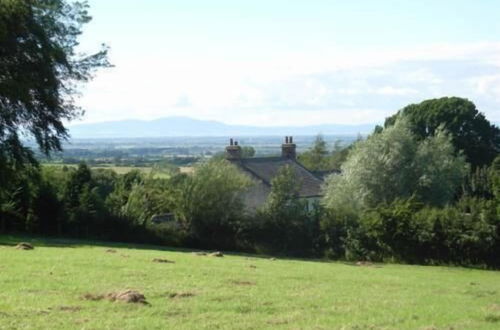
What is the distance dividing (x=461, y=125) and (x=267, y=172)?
2269cm

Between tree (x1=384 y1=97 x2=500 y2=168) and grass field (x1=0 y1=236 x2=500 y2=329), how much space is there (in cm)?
5698

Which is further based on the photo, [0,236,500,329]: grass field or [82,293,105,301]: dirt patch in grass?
[82,293,105,301]: dirt patch in grass

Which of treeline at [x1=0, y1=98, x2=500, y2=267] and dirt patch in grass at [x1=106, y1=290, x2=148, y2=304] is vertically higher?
dirt patch in grass at [x1=106, y1=290, x2=148, y2=304]

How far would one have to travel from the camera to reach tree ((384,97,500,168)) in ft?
245

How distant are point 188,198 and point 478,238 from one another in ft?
59.6

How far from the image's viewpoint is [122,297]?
12.8m

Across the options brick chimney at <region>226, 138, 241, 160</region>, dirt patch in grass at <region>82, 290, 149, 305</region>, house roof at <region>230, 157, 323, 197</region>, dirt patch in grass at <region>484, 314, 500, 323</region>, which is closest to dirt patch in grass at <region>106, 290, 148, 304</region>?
dirt patch in grass at <region>82, 290, 149, 305</region>

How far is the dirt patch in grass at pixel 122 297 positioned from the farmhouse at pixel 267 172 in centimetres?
4577

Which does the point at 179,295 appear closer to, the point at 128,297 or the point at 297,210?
the point at 128,297

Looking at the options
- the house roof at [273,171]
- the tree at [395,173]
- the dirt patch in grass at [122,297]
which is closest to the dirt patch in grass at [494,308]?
the dirt patch in grass at [122,297]

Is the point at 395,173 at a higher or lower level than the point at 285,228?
higher

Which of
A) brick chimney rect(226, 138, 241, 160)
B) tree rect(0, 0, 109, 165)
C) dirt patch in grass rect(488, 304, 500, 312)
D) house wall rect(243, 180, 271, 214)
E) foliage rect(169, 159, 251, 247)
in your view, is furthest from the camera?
brick chimney rect(226, 138, 241, 160)

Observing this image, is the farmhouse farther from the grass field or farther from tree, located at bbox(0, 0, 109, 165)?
the grass field

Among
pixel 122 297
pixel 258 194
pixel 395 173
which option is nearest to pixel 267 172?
pixel 258 194
